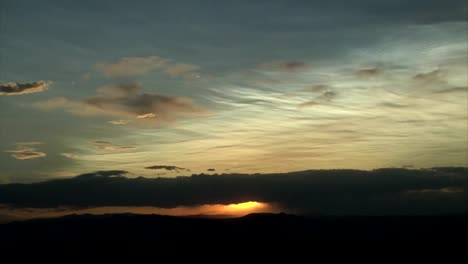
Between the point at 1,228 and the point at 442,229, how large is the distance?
13953cm

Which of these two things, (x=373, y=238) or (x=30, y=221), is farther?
(x=30, y=221)

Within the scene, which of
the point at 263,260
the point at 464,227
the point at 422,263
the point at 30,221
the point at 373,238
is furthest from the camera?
the point at 30,221

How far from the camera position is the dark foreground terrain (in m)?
163

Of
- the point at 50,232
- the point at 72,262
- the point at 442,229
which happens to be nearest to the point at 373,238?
A: the point at 442,229

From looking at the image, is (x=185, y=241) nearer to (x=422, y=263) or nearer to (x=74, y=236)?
(x=74, y=236)

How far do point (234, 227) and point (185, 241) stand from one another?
20990 mm

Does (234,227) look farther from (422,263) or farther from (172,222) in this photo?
(422,263)

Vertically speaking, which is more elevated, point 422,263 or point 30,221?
point 30,221

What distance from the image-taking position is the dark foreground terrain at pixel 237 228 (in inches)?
6412

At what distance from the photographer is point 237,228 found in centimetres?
17488

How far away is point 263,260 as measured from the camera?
126062mm

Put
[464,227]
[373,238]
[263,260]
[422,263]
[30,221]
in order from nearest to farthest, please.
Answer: [422,263] < [263,260] < [373,238] < [464,227] < [30,221]

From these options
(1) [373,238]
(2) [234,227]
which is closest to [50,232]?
(2) [234,227]

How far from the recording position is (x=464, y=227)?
16812 centimetres
